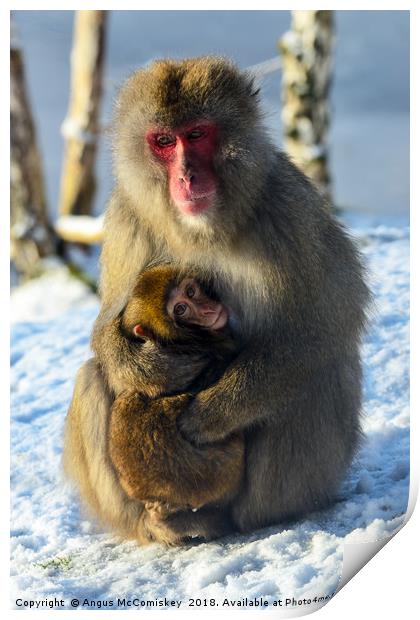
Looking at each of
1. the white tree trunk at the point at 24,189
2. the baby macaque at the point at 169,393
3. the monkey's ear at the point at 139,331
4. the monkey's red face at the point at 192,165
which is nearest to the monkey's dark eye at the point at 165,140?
the monkey's red face at the point at 192,165

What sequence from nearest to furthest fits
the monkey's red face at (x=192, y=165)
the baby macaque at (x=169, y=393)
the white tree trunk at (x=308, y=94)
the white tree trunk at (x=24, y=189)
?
the monkey's red face at (x=192, y=165)
the baby macaque at (x=169, y=393)
the white tree trunk at (x=308, y=94)
the white tree trunk at (x=24, y=189)

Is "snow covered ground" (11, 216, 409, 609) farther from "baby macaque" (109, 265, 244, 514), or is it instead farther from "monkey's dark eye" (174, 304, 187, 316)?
"monkey's dark eye" (174, 304, 187, 316)

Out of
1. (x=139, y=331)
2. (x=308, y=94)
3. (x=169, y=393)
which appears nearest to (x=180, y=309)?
(x=139, y=331)

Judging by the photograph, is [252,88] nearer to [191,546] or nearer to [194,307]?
[194,307]

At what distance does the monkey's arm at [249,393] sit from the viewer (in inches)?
117

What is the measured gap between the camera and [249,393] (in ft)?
9.75

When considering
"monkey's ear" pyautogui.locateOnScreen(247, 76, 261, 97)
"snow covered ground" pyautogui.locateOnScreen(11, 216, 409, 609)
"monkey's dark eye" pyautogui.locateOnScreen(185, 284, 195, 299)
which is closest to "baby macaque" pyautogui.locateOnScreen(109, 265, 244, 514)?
"monkey's dark eye" pyautogui.locateOnScreen(185, 284, 195, 299)

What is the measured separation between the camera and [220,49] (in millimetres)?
3104

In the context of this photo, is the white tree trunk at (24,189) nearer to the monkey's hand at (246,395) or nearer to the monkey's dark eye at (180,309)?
the monkey's dark eye at (180,309)

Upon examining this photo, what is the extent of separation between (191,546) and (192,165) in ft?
4.33

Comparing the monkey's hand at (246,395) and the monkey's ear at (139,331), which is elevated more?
the monkey's ear at (139,331)

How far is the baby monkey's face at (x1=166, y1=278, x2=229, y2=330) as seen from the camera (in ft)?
9.98
